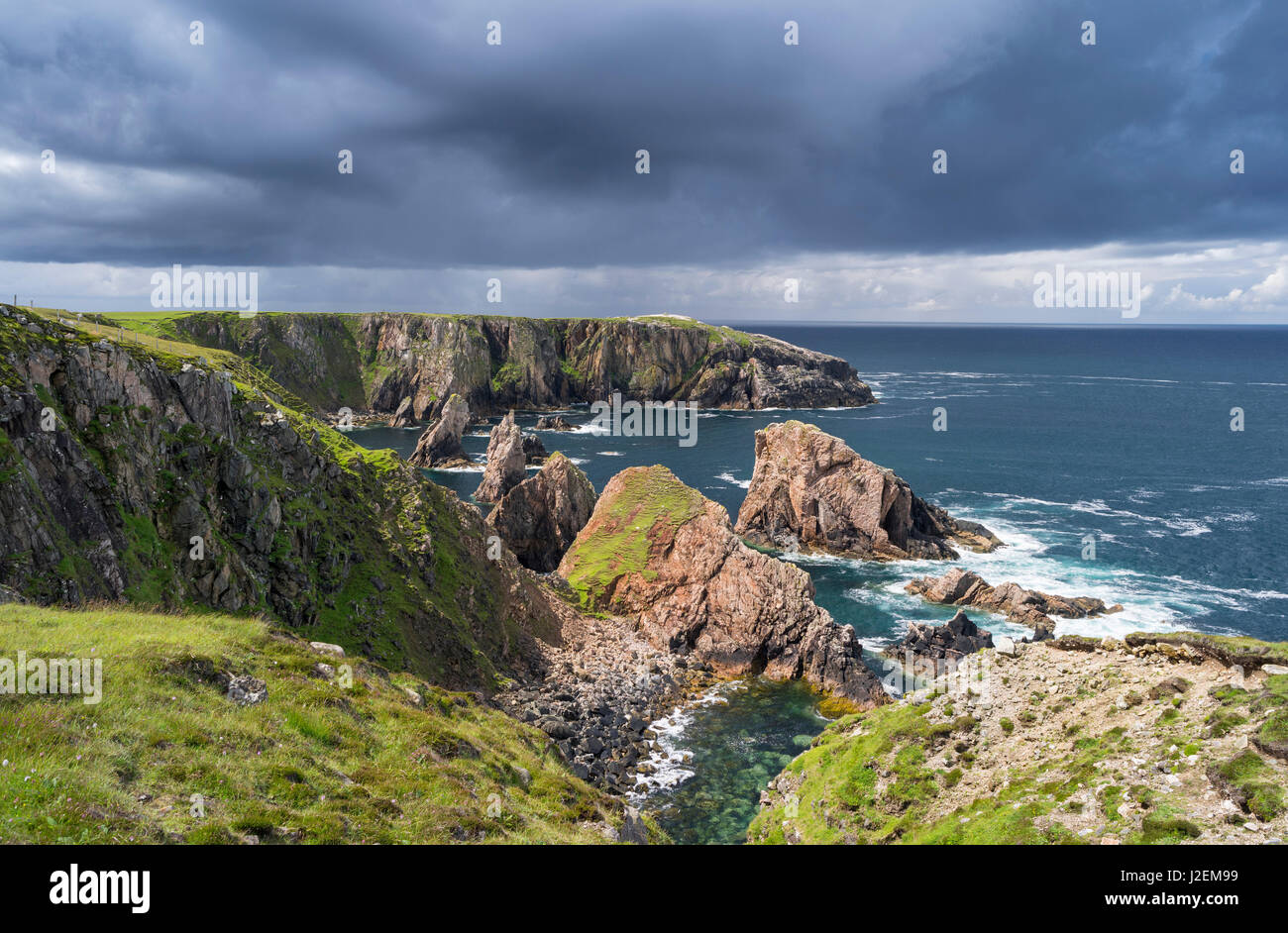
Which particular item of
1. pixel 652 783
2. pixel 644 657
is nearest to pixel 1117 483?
pixel 644 657

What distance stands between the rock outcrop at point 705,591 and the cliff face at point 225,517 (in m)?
13.2

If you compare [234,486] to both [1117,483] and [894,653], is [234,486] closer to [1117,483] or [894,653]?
[894,653]

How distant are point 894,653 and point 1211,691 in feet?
129

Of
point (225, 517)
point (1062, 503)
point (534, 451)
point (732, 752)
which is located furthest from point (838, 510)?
point (225, 517)

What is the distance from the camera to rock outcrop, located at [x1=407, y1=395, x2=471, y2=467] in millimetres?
150500

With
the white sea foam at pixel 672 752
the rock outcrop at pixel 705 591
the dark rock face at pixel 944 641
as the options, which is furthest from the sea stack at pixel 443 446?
the dark rock face at pixel 944 641

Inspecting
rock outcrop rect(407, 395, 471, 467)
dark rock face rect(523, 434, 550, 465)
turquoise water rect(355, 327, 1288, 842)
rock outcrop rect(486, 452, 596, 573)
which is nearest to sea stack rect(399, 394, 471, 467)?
rock outcrop rect(407, 395, 471, 467)

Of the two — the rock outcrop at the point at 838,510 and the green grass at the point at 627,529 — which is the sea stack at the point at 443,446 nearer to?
the rock outcrop at the point at 838,510

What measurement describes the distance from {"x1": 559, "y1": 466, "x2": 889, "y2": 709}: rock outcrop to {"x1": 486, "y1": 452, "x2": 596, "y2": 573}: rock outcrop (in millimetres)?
11742

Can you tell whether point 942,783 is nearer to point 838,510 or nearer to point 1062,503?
point 838,510

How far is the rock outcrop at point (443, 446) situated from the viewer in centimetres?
15050

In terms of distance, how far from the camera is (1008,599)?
71.6m

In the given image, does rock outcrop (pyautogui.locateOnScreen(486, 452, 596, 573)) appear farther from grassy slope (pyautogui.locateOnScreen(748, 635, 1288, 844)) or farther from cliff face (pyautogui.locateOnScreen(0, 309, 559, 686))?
grassy slope (pyautogui.locateOnScreen(748, 635, 1288, 844))
